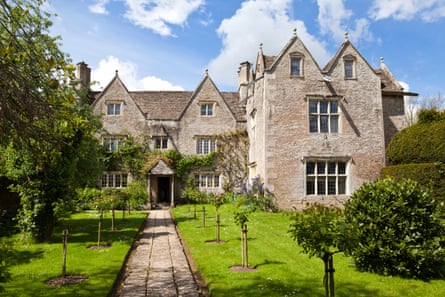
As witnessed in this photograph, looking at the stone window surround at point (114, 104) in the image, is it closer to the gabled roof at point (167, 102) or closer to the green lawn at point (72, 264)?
the gabled roof at point (167, 102)

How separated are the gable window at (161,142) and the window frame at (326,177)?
40.0 feet

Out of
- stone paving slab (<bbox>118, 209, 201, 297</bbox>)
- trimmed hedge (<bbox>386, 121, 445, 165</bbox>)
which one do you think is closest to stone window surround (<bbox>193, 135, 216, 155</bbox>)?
trimmed hedge (<bbox>386, 121, 445, 165</bbox>)

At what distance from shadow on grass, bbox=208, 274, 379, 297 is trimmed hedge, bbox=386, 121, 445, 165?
13.2 meters

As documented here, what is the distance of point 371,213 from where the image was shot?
8.72 meters

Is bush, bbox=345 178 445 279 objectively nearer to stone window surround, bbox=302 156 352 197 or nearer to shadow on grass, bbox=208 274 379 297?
shadow on grass, bbox=208 274 379 297

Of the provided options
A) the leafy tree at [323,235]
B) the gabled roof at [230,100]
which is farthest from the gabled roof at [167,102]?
the leafy tree at [323,235]

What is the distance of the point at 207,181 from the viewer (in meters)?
28.5

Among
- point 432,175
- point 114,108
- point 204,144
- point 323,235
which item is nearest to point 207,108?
point 204,144

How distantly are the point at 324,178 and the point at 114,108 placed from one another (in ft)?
58.8

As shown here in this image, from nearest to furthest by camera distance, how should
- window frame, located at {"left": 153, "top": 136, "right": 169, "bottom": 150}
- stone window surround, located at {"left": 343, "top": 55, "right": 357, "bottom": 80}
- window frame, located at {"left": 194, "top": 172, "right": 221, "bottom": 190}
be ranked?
stone window surround, located at {"left": 343, "top": 55, "right": 357, "bottom": 80}
window frame, located at {"left": 194, "top": 172, "right": 221, "bottom": 190}
window frame, located at {"left": 153, "top": 136, "right": 169, "bottom": 150}

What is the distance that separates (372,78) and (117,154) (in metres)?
19.7

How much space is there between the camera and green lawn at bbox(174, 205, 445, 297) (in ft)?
24.1

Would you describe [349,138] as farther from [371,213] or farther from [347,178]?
[371,213]

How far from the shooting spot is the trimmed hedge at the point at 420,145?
17.9 metres
